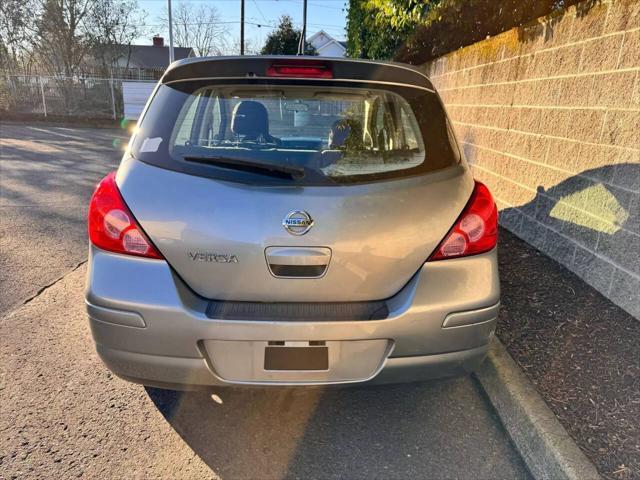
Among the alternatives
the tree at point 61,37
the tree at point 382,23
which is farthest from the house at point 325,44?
the tree at point 382,23

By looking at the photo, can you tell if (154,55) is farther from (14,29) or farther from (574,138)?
(574,138)

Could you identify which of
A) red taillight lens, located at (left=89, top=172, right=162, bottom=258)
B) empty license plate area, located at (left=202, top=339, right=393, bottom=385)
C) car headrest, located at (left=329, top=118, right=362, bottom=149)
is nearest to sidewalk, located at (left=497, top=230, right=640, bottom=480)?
empty license plate area, located at (left=202, top=339, right=393, bottom=385)

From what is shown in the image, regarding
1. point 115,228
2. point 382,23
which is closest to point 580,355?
point 115,228

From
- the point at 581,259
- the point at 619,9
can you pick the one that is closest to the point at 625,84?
the point at 619,9

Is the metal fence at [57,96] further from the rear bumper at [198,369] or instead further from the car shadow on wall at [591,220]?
the rear bumper at [198,369]

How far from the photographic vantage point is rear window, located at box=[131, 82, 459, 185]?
1954 mm

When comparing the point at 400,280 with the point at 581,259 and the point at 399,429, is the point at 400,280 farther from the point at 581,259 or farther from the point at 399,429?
the point at 581,259

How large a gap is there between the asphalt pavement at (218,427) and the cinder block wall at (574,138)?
60.4 inches

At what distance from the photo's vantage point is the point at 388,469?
2.09 m

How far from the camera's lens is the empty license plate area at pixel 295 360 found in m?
1.87

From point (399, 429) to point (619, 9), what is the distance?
3235 mm

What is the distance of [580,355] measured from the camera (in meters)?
2.68

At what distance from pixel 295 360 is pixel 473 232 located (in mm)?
945

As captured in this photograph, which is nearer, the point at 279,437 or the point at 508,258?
the point at 279,437
